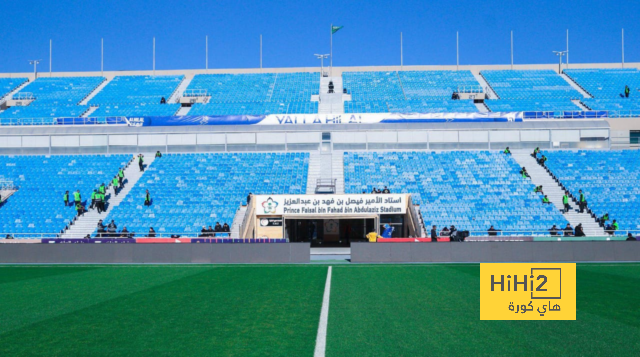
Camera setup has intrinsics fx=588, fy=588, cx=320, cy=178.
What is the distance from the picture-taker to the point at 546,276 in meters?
6.77

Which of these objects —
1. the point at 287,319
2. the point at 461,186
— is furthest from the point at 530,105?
the point at 287,319

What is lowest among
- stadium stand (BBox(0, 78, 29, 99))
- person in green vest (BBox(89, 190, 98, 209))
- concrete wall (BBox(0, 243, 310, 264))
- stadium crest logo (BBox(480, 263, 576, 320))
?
concrete wall (BBox(0, 243, 310, 264))

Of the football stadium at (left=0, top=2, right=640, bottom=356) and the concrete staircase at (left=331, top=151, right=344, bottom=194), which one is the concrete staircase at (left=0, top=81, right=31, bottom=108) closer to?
the football stadium at (left=0, top=2, right=640, bottom=356)

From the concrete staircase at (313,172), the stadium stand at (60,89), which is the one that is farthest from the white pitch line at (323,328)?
the stadium stand at (60,89)

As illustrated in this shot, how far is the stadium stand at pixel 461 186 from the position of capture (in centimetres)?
3303

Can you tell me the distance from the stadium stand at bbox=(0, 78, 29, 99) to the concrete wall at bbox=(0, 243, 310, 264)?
3956cm

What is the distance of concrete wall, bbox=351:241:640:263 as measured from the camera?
2481cm

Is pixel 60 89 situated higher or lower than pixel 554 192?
Answer: higher

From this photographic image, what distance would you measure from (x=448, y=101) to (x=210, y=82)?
82.4 feet

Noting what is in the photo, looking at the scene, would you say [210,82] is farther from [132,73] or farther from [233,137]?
[233,137]

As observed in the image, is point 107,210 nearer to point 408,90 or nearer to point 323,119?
point 323,119

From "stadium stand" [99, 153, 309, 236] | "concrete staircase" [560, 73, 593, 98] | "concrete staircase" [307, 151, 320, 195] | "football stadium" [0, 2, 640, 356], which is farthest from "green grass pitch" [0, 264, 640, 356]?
"concrete staircase" [560, 73, 593, 98]

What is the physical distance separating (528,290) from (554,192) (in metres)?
32.2

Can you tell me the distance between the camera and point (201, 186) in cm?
3831
